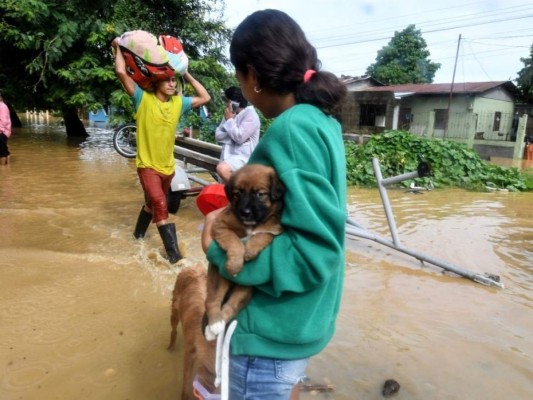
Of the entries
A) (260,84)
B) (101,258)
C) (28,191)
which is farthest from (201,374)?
(28,191)

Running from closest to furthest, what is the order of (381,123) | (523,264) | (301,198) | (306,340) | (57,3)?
(301,198)
(306,340)
(523,264)
(57,3)
(381,123)

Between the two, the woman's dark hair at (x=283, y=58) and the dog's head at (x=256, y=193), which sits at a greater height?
the woman's dark hair at (x=283, y=58)

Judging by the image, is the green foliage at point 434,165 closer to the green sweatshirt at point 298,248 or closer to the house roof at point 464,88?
the green sweatshirt at point 298,248

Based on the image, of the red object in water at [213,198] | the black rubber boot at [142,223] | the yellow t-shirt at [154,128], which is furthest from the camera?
the black rubber boot at [142,223]

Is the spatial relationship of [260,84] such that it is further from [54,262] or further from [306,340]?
[54,262]

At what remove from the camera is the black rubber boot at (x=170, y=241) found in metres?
4.91

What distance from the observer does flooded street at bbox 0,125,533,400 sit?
2961mm

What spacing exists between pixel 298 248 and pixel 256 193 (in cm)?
26

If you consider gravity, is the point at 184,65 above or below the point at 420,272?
above

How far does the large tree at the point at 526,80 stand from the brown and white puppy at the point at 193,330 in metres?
33.7

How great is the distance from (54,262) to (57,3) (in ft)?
43.6

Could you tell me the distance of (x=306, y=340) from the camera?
1.46 metres

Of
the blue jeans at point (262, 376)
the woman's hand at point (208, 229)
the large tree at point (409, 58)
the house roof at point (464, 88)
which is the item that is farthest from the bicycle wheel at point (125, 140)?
the large tree at point (409, 58)

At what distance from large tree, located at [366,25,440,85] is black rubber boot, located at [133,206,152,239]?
43.2 meters
